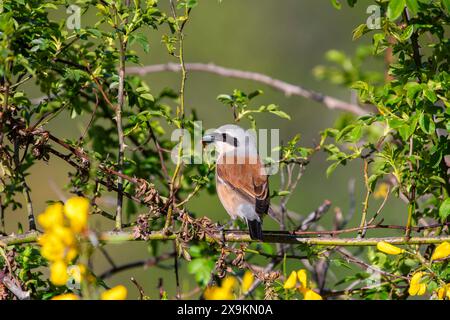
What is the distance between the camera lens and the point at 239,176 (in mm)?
4488

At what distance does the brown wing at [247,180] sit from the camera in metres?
4.22

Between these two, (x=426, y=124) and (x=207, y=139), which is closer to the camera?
(x=426, y=124)

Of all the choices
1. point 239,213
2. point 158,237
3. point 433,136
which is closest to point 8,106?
point 158,237

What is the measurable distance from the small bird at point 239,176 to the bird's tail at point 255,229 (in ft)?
0.78

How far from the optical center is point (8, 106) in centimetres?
288

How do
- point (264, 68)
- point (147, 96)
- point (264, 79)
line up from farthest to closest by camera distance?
1. point (264, 68)
2. point (264, 79)
3. point (147, 96)

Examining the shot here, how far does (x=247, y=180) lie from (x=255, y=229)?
1.10 m

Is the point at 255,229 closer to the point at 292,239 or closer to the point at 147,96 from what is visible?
the point at 292,239

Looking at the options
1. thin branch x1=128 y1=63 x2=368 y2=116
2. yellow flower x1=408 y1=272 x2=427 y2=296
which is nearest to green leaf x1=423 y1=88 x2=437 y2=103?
yellow flower x1=408 y1=272 x2=427 y2=296

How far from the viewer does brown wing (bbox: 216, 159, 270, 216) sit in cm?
422

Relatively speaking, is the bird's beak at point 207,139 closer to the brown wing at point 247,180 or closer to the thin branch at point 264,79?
the brown wing at point 247,180

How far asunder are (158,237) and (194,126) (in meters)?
0.73

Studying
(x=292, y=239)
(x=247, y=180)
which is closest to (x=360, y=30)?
(x=292, y=239)

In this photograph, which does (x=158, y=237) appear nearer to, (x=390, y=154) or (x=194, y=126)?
(x=194, y=126)
